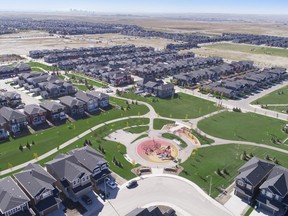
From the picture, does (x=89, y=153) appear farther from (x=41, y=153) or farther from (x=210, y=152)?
(x=210, y=152)

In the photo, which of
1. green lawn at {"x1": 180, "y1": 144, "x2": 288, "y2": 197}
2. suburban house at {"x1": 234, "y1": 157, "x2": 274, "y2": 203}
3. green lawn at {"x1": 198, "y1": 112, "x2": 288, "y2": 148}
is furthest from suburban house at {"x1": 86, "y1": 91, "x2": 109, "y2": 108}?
suburban house at {"x1": 234, "y1": 157, "x2": 274, "y2": 203}

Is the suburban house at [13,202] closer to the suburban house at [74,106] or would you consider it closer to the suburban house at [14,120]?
the suburban house at [14,120]

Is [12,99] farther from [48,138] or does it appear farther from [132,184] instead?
[132,184]

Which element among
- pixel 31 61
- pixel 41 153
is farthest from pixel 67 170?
pixel 31 61

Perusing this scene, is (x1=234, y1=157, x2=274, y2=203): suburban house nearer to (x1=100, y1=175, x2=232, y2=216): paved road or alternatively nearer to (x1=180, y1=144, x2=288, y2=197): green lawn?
(x1=180, y1=144, x2=288, y2=197): green lawn

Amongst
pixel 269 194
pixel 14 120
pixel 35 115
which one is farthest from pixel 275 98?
pixel 14 120

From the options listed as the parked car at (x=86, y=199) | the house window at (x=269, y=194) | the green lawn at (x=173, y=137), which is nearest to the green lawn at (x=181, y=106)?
the green lawn at (x=173, y=137)
